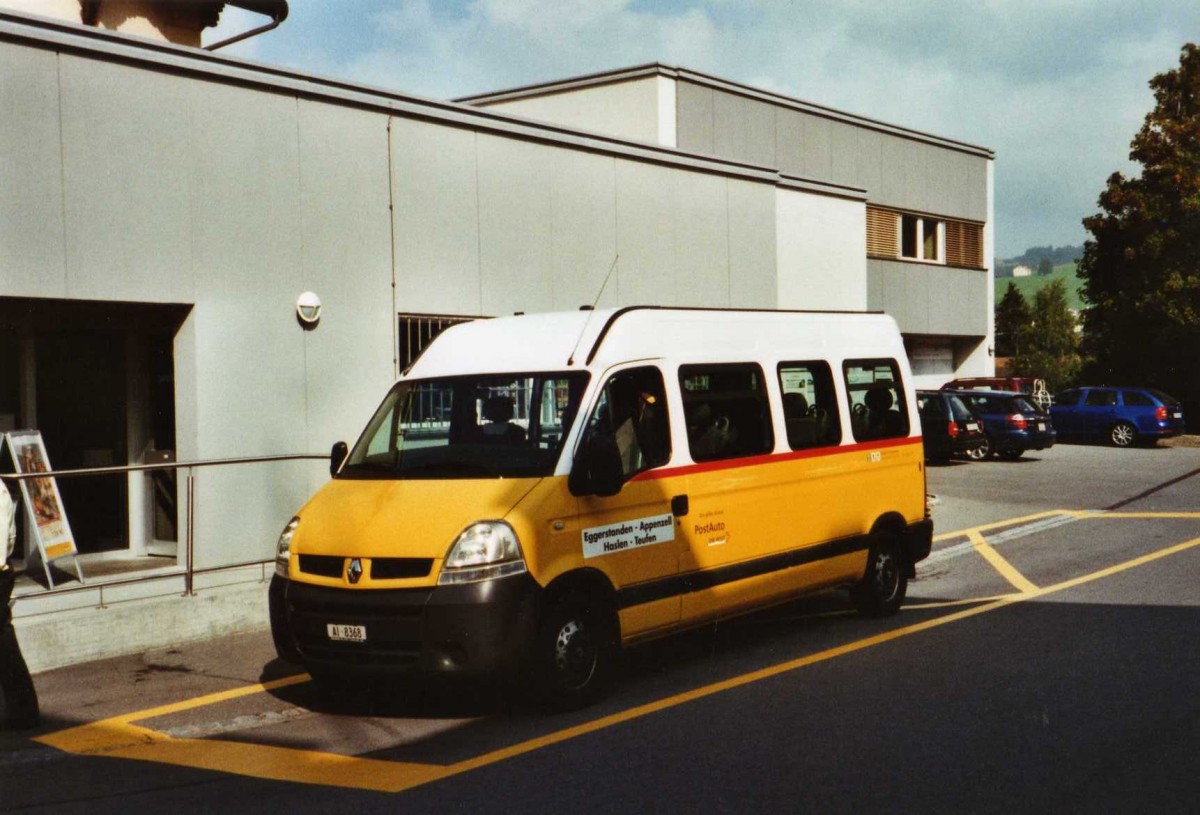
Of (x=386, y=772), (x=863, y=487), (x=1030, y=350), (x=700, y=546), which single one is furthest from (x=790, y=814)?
(x=1030, y=350)

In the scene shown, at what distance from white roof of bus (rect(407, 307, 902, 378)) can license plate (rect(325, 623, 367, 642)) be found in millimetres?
1867

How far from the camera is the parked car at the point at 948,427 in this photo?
25250 millimetres

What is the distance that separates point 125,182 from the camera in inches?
425

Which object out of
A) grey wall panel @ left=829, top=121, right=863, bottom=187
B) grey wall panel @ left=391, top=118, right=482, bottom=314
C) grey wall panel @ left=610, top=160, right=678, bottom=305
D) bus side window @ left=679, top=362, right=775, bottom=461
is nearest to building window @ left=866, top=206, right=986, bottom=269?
grey wall panel @ left=829, top=121, right=863, bottom=187

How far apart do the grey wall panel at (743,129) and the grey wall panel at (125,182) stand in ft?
49.2

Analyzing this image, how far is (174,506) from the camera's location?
11836 millimetres

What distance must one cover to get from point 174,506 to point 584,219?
6.14 m

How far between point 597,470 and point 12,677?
349 centimetres

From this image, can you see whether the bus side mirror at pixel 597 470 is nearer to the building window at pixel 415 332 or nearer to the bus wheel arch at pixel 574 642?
the bus wheel arch at pixel 574 642

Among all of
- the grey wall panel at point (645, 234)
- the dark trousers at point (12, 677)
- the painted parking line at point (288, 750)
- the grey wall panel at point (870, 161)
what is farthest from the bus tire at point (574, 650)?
the grey wall panel at point (870, 161)

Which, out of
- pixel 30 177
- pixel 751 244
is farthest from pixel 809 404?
pixel 751 244

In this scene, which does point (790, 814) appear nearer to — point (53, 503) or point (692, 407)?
point (692, 407)

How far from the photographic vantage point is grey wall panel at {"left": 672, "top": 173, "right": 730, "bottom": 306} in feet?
55.6

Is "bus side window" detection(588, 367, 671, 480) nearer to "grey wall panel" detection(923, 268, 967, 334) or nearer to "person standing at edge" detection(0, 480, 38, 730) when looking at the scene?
"person standing at edge" detection(0, 480, 38, 730)
